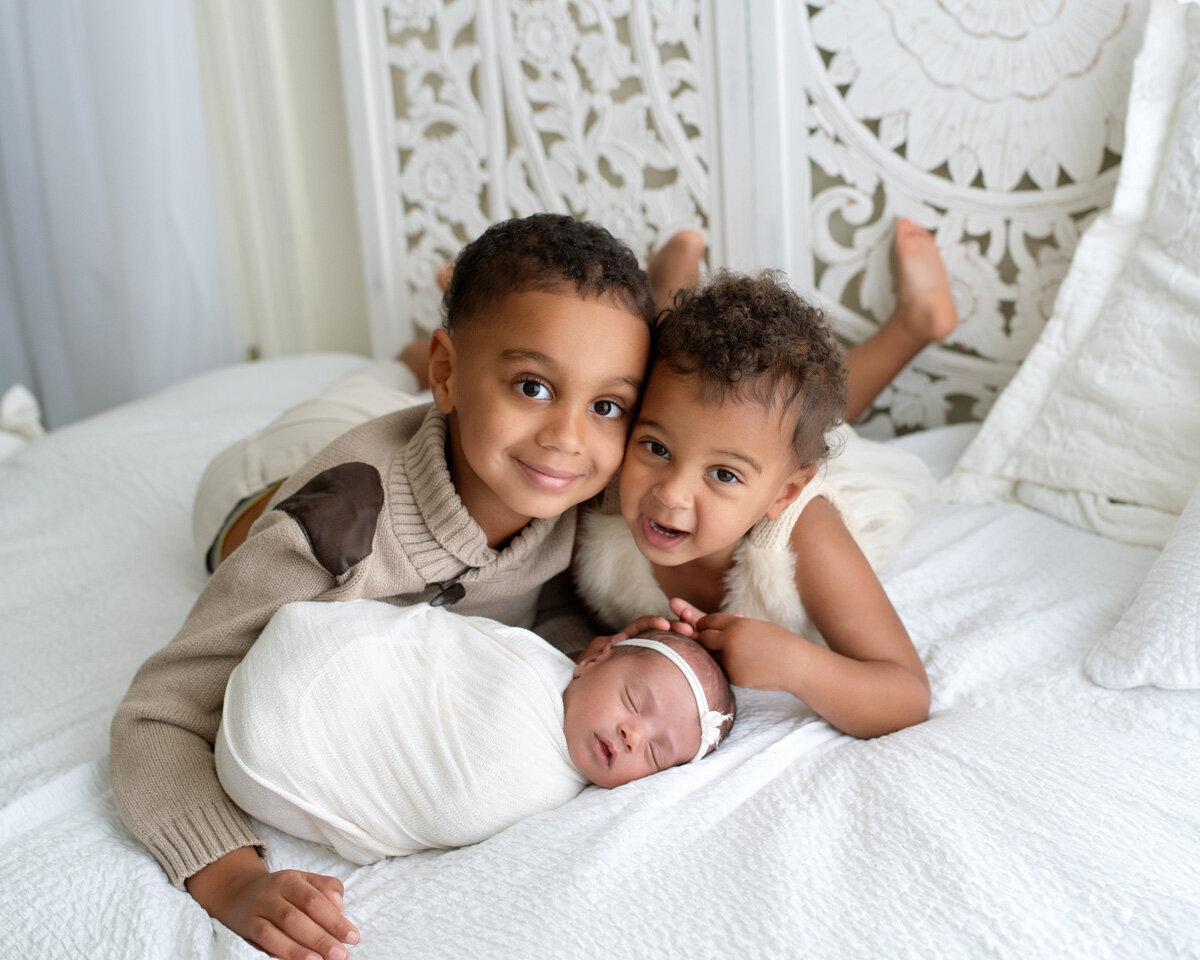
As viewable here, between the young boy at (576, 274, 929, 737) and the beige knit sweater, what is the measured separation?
0.17 meters

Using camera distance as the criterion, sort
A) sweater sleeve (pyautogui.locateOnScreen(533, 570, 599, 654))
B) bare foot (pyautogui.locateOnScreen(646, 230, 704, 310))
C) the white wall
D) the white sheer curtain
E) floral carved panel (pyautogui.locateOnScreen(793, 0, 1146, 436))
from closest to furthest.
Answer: sweater sleeve (pyautogui.locateOnScreen(533, 570, 599, 654)), floral carved panel (pyautogui.locateOnScreen(793, 0, 1146, 436)), bare foot (pyautogui.locateOnScreen(646, 230, 704, 310)), the white sheer curtain, the white wall

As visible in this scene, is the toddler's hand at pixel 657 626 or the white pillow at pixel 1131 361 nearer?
the toddler's hand at pixel 657 626

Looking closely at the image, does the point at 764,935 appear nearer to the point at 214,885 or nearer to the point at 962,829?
the point at 962,829

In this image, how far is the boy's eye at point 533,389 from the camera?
907mm

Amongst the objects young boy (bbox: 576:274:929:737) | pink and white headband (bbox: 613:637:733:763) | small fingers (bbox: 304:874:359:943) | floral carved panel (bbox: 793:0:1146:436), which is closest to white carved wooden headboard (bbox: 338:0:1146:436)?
floral carved panel (bbox: 793:0:1146:436)

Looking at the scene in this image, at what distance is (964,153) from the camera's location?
151 centimetres

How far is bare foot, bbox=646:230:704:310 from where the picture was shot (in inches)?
64.6

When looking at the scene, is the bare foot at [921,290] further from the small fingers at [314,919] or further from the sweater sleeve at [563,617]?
the small fingers at [314,919]

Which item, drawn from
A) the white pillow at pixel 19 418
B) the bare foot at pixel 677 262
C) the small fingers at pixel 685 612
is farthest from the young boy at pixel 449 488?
the white pillow at pixel 19 418

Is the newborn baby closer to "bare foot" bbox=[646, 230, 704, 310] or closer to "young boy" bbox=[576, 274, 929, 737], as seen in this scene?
"young boy" bbox=[576, 274, 929, 737]

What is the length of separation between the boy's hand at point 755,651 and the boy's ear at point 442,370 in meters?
0.37

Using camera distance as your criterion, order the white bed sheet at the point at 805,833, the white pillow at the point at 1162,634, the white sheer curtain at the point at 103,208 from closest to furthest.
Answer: the white bed sheet at the point at 805,833 < the white pillow at the point at 1162,634 < the white sheer curtain at the point at 103,208

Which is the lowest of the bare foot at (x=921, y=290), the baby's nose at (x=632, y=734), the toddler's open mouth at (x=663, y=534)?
the baby's nose at (x=632, y=734)

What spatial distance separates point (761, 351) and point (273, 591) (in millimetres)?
514
